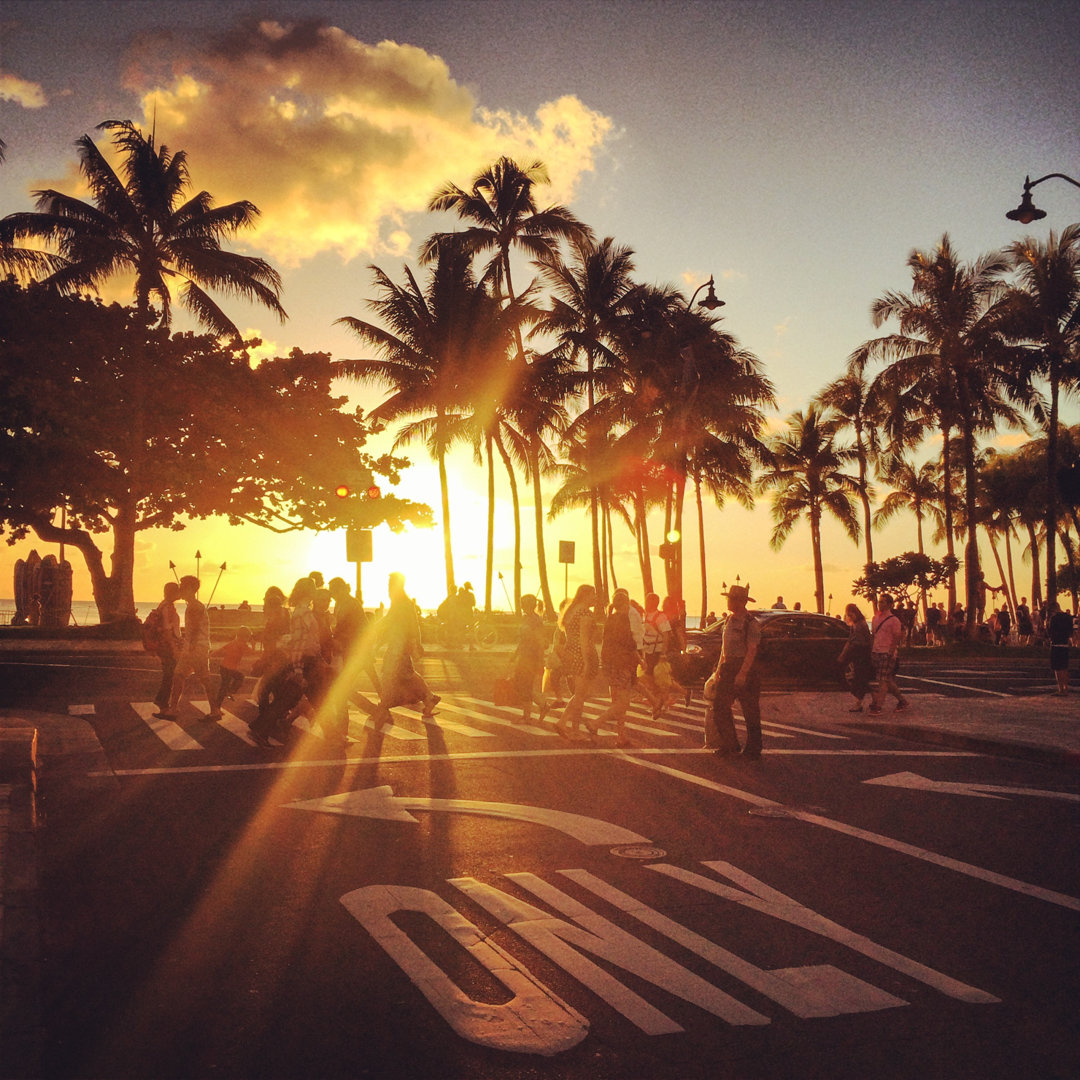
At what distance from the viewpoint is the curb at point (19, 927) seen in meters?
3.86

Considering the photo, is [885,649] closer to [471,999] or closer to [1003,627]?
[471,999]

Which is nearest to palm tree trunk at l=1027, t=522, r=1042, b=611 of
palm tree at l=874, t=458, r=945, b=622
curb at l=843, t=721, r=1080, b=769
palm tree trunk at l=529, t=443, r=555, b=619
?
palm tree at l=874, t=458, r=945, b=622

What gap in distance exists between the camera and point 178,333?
33094 millimetres

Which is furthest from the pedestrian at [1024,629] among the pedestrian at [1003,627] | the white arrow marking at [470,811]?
the white arrow marking at [470,811]

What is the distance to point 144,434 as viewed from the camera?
31844 mm

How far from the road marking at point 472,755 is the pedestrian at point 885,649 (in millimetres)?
3628

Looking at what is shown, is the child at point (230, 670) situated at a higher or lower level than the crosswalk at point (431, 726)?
higher

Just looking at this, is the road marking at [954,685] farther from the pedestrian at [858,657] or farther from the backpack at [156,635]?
the backpack at [156,635]

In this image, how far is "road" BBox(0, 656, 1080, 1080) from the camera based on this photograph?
3.97m

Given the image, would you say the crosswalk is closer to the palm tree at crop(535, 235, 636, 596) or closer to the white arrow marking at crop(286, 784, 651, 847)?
the white arrow marking at crop(286, 784, 651, 847)

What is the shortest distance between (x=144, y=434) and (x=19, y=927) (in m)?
28.7

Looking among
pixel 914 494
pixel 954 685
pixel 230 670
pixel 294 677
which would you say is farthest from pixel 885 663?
pixel 914 494

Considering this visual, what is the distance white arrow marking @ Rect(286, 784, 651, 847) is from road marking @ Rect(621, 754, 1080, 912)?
1.60 m

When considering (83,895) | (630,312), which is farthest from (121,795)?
(630,312)
